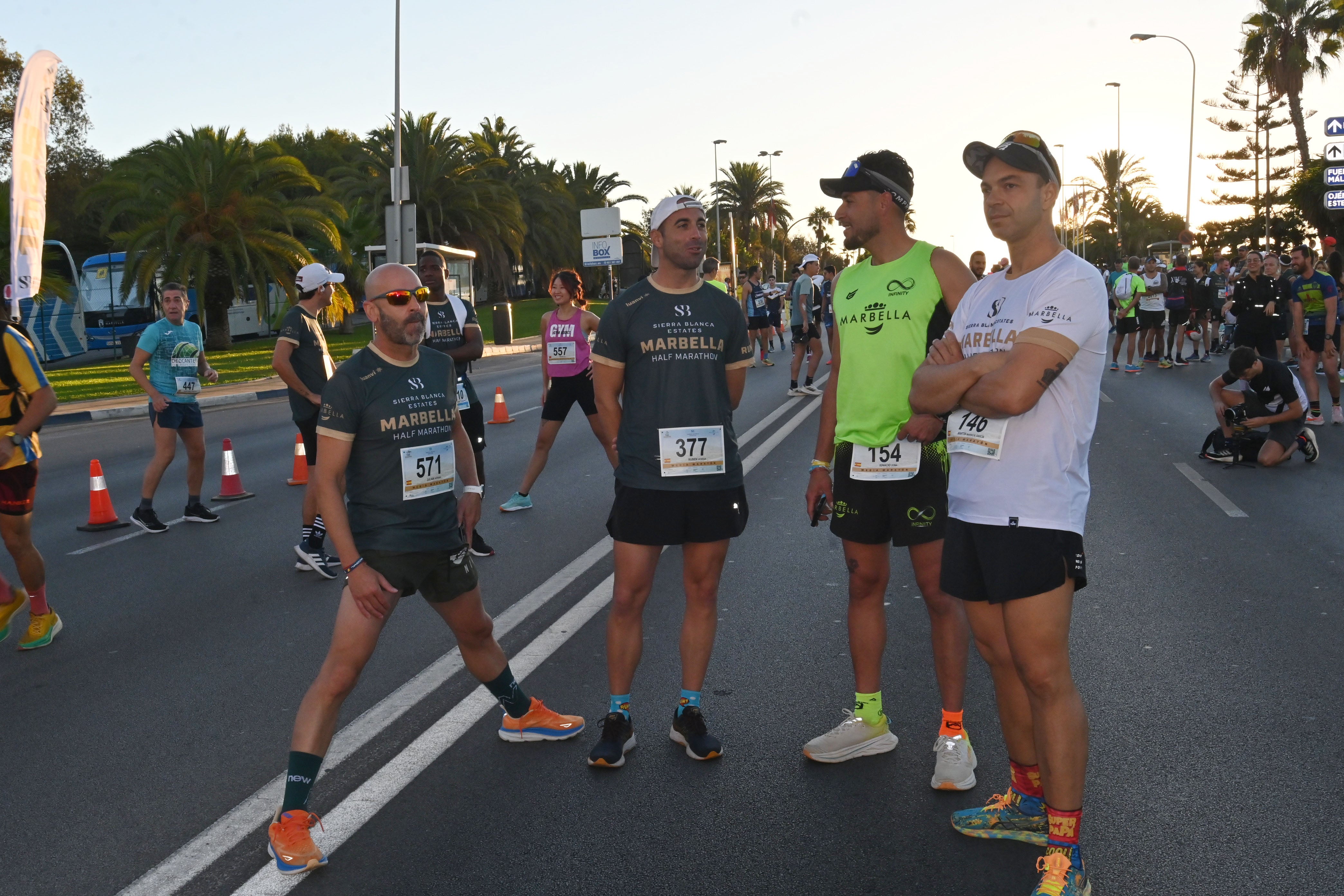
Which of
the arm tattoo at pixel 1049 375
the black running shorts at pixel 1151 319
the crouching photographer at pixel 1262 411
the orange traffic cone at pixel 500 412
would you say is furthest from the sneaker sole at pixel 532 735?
the black running shorts at pixel 1151 319

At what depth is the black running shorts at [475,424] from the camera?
7863 mm

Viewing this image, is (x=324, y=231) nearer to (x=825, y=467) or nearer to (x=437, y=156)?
(x=437, y=156)

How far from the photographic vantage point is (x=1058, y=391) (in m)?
3.23

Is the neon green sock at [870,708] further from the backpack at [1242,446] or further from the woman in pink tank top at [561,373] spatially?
the backpack at [1242,446]

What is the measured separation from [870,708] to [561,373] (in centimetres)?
553

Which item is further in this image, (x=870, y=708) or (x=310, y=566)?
(x=310, y=566)

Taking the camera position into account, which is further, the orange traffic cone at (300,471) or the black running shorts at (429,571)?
the orange traffic cone at (300,471)

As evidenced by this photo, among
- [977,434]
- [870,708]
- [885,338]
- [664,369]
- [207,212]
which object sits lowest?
[870,708]

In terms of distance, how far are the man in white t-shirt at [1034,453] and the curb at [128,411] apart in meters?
16.2

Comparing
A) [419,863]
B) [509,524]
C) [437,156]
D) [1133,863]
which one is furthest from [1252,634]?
[437,156]

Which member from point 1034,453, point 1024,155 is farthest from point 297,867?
point 1024,155

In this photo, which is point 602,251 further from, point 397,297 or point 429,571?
point 429,571

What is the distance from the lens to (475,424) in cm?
795

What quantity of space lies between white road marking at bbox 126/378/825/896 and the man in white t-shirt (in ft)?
6.78
